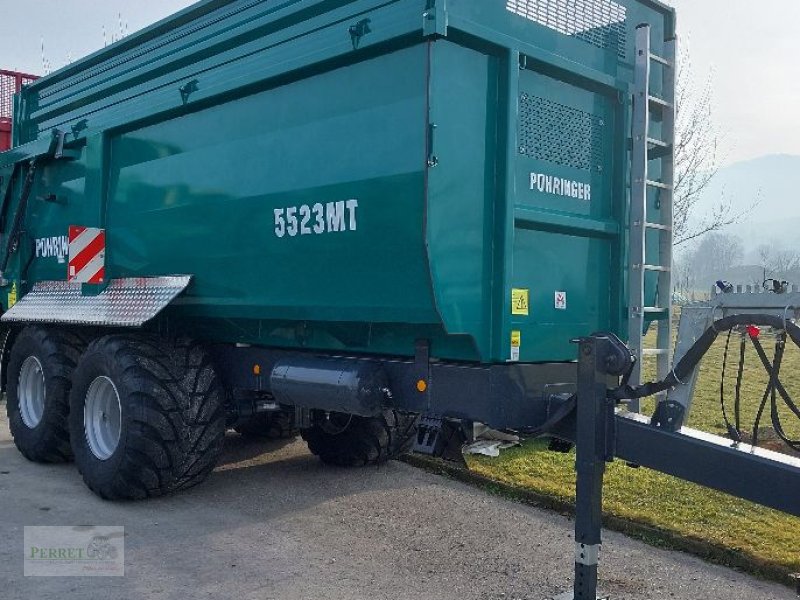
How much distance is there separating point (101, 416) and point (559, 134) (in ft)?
12.1

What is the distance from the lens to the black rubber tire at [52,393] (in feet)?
19.4

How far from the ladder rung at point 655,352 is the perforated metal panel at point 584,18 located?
5.37ft

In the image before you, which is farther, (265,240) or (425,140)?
(265,240)

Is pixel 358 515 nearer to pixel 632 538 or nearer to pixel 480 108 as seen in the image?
pixel 632 538

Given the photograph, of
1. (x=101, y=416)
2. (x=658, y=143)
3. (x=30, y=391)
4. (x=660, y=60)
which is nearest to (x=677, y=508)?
(x=658, y=143)

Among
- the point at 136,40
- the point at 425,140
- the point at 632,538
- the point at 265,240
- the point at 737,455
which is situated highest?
the point at 136,40

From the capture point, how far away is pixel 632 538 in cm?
470

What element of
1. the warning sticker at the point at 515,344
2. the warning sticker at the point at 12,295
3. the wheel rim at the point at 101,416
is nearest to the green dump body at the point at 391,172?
the warning sticker at the point at 515,344

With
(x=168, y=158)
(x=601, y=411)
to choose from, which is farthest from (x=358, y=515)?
(x=168, y=158)

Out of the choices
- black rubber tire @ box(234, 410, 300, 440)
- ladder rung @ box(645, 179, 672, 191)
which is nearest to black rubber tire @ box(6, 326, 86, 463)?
black rubber tire @ box(234, 410, 300, 440)

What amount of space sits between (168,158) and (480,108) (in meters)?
2.41

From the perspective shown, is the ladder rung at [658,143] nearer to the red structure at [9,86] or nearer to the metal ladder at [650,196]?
the metal ladder at [650,196]

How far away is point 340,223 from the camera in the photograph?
389cm

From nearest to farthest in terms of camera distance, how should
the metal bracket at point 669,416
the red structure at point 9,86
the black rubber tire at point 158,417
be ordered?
the metal bracket at point 669,416 → the black rubber tire at point 158,417 → the red structure at point 9,86
